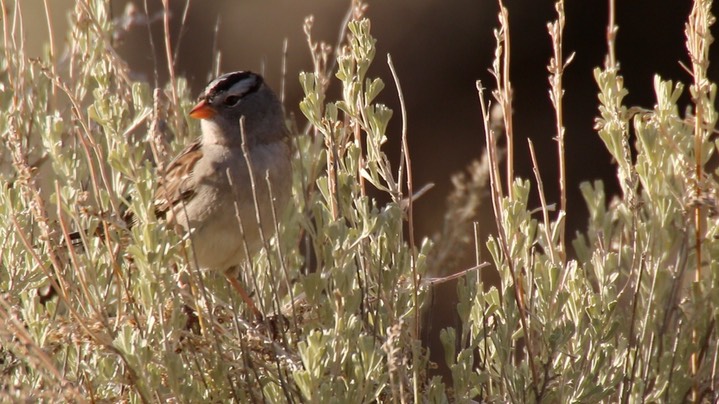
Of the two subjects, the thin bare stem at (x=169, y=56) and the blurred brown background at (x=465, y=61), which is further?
the blurred brown background at (x=465, y=61)

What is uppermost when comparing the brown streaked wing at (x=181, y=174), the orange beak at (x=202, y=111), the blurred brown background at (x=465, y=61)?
the orange beak at (x=202, y=111)

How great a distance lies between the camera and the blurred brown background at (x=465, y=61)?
796cm

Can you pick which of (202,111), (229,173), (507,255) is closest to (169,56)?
(229,173)

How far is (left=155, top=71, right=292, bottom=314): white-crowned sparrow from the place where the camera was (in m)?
3.48

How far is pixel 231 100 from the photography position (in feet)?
12.9

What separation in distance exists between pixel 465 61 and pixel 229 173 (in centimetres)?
508

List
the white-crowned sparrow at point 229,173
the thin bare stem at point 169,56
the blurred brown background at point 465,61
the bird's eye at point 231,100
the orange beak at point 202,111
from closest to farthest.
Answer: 1. the thin bare stem at point 169,56
2. the white-crowned sparrow at point 229,173
3. the orange beak at point 202,111
4. the bird's eye at point 231,100
5. the blurred brown background at point 465,61

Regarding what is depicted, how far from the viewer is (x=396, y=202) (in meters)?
2.59

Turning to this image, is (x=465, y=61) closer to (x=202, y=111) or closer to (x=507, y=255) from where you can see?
(x=202, y=111)

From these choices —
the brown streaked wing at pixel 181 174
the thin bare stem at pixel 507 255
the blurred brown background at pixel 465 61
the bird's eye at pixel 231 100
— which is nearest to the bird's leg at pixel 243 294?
the brown streaked wing at pixel 181 174

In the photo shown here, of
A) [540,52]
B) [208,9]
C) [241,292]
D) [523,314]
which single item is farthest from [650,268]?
[208,9]

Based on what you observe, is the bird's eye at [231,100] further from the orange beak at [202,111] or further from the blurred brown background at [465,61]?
the blurred brown background at [465,61]

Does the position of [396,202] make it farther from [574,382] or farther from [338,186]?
[574,382]

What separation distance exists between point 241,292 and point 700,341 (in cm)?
145
